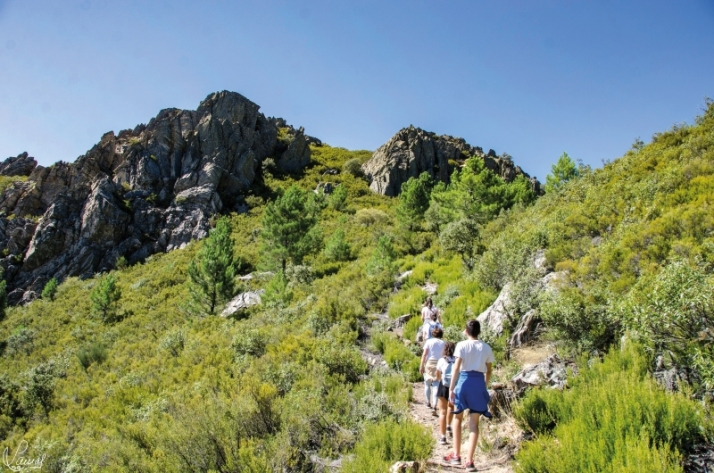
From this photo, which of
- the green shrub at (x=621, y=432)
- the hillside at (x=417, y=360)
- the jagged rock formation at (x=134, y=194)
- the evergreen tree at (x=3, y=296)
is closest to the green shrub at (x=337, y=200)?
the jagged rock formation at (x=134, y=194)

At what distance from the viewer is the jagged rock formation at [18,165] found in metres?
67.7

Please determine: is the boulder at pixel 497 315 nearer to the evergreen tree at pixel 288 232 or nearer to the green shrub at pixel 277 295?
the green shrub at pixel 277 295

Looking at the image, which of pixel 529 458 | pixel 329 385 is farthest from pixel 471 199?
pixel 529 458

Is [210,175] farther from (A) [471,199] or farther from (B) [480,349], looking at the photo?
(B) [480,349]

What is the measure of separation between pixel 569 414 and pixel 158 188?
179 feet

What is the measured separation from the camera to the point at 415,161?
62906 millimetres

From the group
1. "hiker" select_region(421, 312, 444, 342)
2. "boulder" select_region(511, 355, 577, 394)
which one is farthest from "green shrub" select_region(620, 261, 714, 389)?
"hiker" select_region(421, 312, 444, 342)

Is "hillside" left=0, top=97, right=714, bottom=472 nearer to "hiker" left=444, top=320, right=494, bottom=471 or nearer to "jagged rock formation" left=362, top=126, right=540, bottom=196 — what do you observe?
"hiker" left=444, top=320, right=494, bottom=471

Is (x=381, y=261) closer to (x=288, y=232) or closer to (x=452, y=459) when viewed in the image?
(x=288, y=232)

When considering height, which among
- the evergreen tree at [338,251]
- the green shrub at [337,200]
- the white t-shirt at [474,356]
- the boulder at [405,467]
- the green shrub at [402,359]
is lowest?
the boulder at [405,467]

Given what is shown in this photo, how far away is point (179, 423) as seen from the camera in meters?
5.11

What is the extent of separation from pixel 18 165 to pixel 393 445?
9526 cm

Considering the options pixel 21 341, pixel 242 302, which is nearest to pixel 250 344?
pixel 242 302

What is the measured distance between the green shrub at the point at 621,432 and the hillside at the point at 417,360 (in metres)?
0.02
